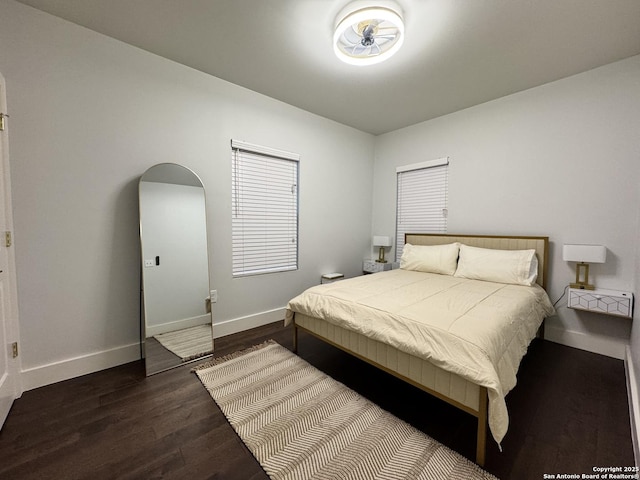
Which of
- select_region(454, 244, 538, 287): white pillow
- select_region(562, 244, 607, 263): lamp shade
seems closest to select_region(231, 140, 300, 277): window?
select_region(454, 244, 538, 287): white pillow

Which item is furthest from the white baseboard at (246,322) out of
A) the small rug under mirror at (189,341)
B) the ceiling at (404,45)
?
the ceiling at (404,45)

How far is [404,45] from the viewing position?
2115 millimetres

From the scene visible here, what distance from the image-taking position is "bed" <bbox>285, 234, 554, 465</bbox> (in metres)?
1.31

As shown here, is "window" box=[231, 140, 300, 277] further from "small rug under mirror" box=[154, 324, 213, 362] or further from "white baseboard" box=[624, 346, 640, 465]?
"white baseboard" box=[624, 346, 640, 465]

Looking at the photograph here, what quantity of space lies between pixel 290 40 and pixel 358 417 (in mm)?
2824

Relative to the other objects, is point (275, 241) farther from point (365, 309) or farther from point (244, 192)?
point (365, 309)

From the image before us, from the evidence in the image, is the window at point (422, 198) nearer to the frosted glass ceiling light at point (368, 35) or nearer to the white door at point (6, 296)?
the frosted glass ceiling light at point (368, 35)

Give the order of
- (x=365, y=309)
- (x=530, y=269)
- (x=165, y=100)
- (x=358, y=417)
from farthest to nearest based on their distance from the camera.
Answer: (x=530, y=269) → (x=165, y=100) → (x=365, y=309) → (x=358, y=417)

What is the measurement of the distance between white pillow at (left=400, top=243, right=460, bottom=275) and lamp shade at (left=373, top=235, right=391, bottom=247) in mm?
558

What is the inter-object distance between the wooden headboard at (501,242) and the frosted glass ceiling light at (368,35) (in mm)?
2284

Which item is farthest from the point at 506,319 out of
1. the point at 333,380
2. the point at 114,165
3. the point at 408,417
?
the point at 114,165

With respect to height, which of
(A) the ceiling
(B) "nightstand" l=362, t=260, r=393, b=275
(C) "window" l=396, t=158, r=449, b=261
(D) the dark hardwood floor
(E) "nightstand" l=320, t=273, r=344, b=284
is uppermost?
(A) the ceiling

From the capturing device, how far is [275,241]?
3227 millimetres

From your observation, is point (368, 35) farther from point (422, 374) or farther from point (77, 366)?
point (77, 366)
